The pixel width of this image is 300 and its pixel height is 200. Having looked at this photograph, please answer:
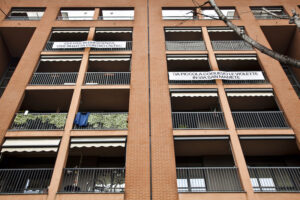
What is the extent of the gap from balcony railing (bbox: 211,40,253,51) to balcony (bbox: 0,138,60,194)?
36.5 feet

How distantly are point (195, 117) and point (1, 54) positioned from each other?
1327 cm

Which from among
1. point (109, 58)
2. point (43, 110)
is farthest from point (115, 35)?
point (43, 110)

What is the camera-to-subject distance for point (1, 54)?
15570 millimetres

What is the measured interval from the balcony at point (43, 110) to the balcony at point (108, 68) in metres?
1.85

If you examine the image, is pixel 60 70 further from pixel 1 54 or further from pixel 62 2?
pixel 62 2

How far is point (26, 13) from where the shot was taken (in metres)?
17.3

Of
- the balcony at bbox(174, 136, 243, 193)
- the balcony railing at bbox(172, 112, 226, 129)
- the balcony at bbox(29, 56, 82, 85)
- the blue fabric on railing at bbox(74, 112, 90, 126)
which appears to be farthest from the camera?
the balcony at bbox(29, 56, 82, 85)

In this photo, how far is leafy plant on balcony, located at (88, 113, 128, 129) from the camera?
35.9 ft

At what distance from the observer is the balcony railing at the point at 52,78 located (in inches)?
510

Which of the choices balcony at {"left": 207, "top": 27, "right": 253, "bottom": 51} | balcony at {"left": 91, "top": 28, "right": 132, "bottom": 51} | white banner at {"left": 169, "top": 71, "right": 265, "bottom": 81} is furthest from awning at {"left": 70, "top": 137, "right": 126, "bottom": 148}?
balcony at {"left": 207, "top": 27, "right": 253, "bottom": 51}

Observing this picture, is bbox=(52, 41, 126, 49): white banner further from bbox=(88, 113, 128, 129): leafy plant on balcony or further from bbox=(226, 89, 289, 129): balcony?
bbox=(226, 89, 289, 129): balcony

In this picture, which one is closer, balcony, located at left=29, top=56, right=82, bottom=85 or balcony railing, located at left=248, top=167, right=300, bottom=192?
Result: balcony railing, located at left=248, top=167, right=300, bottom=192

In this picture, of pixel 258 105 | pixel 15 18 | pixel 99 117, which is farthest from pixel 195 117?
pixel 15 18

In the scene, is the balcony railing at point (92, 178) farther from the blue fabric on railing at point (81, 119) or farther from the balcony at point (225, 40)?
the balcony at point (225, 40)
